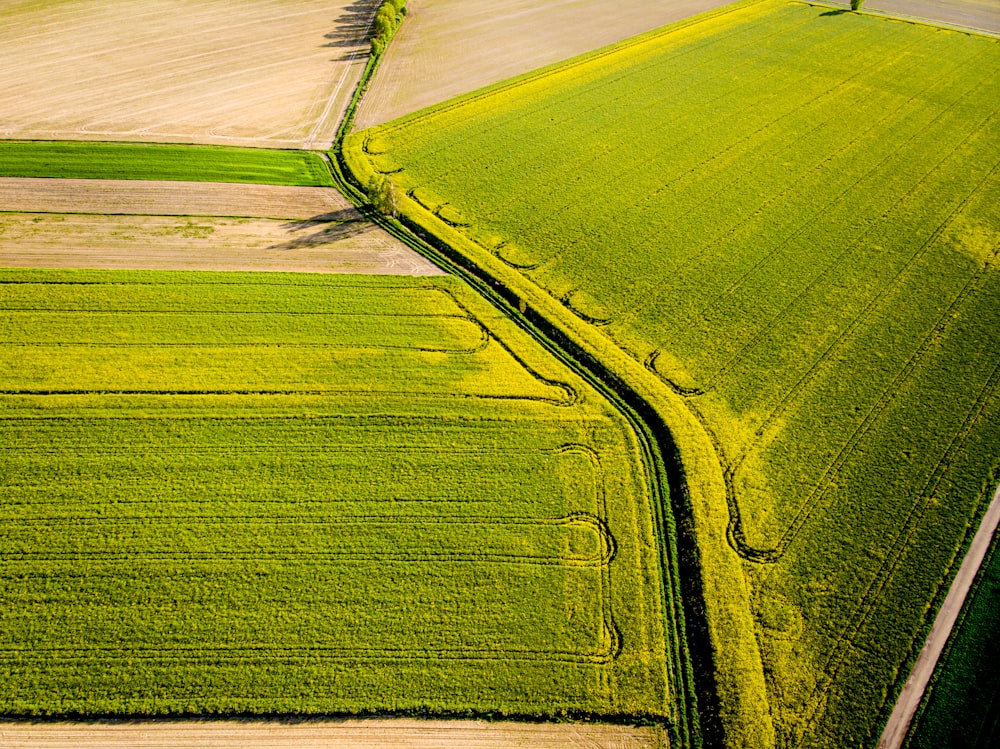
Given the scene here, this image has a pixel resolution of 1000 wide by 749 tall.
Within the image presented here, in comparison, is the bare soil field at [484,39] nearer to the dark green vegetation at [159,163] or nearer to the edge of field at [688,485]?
the dark green vegetation at [159,163]

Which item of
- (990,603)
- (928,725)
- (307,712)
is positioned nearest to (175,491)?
(307,712)

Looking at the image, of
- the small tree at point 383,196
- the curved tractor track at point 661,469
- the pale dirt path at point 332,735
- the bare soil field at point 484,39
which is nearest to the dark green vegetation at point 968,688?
the curved tractor track at point 661,469

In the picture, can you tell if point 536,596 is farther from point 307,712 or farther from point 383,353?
point 383,353

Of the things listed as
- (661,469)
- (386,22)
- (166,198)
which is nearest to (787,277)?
(661,469)

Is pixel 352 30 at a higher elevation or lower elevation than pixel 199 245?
higher

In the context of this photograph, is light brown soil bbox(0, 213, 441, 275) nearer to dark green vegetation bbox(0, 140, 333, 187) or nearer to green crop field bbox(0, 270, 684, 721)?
green crop field bbox(0, 270, 684, 721)

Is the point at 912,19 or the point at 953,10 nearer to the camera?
the point at 912,19

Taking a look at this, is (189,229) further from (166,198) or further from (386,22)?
(386,22)
